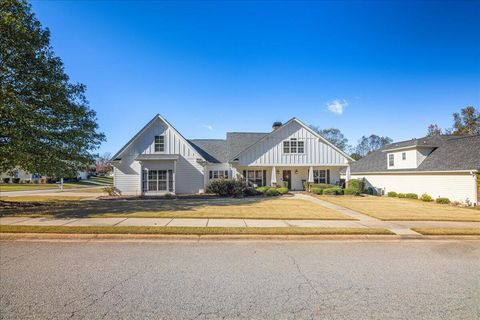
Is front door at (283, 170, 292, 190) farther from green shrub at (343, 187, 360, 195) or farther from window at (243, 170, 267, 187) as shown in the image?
green shrub at (343, 187, 360, 195)

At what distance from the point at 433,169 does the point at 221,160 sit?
19.0m

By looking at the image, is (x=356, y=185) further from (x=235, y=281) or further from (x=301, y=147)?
(x=235, y=281)

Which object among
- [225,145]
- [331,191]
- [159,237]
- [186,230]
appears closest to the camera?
[159,237]

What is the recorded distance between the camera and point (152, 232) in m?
7.81

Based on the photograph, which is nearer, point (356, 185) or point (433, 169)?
point (433, 169)

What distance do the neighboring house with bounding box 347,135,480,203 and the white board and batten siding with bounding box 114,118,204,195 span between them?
1919 cm

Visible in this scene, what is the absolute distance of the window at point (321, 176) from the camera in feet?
87.1

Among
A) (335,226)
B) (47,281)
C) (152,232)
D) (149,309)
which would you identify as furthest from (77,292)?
(335,226)

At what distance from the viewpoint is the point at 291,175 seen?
87.9 ft

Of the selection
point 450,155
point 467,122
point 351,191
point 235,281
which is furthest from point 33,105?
point 467,122

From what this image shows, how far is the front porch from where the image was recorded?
85.7ft

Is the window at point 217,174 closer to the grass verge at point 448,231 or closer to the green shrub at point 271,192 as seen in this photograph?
the green shrub at point 271,192

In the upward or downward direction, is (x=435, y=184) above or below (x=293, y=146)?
below

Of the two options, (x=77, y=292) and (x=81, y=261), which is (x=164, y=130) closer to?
(x=81, y=261)
